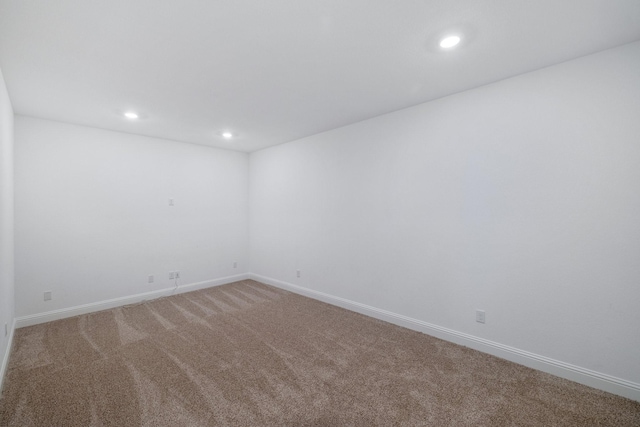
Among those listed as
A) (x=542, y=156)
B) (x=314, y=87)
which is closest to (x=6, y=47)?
(x=314, y=87)

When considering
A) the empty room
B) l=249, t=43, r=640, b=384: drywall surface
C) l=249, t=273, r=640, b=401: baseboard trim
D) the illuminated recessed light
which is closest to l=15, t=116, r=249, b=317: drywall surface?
the empty room

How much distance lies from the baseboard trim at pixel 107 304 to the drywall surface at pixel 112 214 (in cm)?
7

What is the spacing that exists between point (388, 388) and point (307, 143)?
3562 millimetres

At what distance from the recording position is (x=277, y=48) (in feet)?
6.61

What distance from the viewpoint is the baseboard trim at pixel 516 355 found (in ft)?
6.65

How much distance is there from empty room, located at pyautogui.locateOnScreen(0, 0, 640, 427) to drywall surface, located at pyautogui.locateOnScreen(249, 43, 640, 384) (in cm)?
2

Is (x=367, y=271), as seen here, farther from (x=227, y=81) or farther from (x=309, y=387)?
(x=227, y=81)

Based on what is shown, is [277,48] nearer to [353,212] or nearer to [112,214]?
[353,212]

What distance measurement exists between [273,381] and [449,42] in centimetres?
296

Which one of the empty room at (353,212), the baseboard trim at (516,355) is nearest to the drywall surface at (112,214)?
the empty room at (353,212)

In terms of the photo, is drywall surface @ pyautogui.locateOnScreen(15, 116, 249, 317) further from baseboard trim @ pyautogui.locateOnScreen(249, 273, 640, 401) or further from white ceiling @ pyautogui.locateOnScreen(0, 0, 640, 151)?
baseboard trim @ pyautogui.locateOnScreen(249, 273, 640, 401)

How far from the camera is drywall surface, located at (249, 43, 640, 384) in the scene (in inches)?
80.7

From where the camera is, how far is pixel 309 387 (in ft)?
6.98

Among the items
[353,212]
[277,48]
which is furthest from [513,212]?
[277,48]
